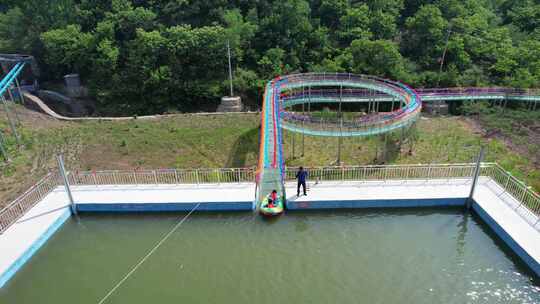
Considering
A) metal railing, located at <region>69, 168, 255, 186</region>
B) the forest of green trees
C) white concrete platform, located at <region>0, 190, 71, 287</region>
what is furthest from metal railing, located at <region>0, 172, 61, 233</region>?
the forest of green trees

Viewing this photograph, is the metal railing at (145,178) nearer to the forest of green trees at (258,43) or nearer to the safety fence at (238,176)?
the safety fence at (238,176)

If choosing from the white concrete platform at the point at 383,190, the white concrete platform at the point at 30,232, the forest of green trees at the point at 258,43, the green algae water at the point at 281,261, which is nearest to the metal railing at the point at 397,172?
the white concrete platform at the point at 383,190

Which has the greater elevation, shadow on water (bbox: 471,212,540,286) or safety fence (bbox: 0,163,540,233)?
safety fence (bbox: 0,163,540,233)

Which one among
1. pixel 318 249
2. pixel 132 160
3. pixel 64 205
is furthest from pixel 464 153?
pixel 64 205

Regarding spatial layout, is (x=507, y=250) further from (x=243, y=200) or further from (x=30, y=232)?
(x=30, y=232)

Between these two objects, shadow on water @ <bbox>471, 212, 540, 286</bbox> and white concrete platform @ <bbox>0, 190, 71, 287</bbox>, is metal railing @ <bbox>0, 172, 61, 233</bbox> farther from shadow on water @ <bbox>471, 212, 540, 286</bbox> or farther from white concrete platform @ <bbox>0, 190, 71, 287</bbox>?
shadow on water @ <bbox>471, 212, 540, 286</bbox>

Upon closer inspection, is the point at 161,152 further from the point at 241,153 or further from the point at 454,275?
the point at 454,275

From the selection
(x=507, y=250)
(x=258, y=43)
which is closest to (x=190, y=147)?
(x=507, y=250)
